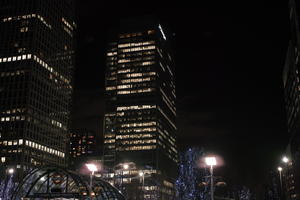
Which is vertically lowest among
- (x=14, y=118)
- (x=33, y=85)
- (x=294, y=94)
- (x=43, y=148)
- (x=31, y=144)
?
(x=43, y=148)

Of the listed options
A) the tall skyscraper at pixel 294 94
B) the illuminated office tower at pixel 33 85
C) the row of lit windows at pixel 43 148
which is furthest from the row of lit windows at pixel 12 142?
the tall skyscraper at pixel 294 94

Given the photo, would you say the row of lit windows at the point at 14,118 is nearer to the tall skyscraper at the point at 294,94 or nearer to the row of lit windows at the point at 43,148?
the row of lit windows at the point at 43,148

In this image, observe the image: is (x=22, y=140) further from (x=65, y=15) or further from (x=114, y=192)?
(x=114, y=192)

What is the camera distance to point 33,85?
6462 inches

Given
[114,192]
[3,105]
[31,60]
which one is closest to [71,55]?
[31,60]

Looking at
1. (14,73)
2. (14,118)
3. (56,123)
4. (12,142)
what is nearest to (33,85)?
(14,73)

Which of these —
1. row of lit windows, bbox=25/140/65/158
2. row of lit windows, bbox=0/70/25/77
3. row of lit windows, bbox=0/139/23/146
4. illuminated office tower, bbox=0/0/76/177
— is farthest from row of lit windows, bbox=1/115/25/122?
row of lit windows, bbox=0/70/25/77

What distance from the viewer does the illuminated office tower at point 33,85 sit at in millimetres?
155000

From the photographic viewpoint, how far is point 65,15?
7810 inches

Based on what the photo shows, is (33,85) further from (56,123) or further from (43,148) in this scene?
(43,148)

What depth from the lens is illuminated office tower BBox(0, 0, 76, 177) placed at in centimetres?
15500

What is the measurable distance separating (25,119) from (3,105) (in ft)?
44.3

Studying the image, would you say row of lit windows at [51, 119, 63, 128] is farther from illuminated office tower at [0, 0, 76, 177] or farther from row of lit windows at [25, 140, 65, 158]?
row of lit windows at [25, 140, 65, 158]

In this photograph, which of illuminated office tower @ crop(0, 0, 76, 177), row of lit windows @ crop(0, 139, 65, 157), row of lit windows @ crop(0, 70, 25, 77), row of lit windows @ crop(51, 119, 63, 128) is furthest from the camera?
row of lit windows @ crop(51, 119, 63, 128)
